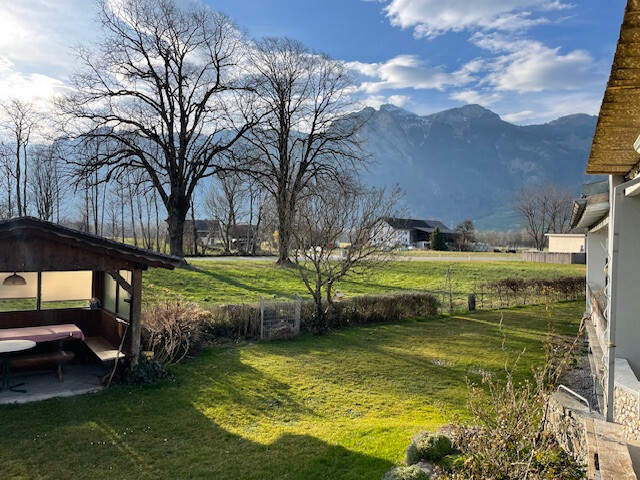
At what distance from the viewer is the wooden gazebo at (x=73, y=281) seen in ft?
26.4

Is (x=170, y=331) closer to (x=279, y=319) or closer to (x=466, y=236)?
(x=279, y=319)

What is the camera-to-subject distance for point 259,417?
310 inches

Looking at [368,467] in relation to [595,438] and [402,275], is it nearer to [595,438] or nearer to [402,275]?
[595,438]

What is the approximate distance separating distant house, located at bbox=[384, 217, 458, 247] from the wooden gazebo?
9279mm

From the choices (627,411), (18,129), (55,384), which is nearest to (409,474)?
(627,411)

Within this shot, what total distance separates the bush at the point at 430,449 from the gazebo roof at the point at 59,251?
6206mm

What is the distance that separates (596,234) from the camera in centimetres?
1407

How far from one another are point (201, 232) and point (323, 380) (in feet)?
220

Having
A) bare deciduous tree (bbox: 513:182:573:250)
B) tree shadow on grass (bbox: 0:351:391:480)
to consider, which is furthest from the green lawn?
bare deciduous tree (bbox: 513:182:573:250)

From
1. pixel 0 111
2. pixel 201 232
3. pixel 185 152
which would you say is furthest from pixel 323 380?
pixel 201 232

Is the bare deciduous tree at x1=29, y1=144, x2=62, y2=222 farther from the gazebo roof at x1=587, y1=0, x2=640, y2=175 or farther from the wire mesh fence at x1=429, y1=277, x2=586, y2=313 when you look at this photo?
the gazebo roof at x1=587, y1=0, x2=640, y2=175

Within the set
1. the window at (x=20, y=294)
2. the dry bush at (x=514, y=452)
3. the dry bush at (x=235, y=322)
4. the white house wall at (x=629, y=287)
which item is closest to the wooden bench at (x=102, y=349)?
the window at (x=20, y=294)

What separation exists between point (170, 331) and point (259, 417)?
398 centimetres

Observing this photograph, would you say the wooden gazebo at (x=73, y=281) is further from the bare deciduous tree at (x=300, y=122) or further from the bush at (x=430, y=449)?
the bare deciduous tree at (x=300, y=122)
